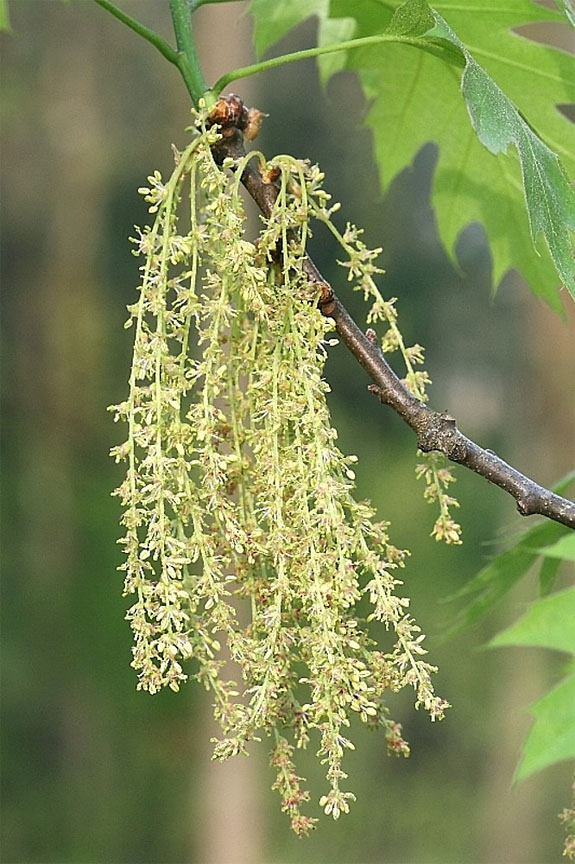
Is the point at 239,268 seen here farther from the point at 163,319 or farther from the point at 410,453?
the point at 410,453

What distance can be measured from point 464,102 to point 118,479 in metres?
7.75

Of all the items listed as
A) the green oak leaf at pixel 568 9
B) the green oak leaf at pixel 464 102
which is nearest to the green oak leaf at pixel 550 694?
the green oak leaf at pixel 464 102

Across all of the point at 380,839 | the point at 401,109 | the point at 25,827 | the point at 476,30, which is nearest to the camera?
the point at 476,30

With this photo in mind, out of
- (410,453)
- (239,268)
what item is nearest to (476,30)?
(239,268)

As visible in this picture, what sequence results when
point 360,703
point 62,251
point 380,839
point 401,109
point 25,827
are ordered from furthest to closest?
point 62,251, point 380,839, point 25,827, point 401,109, point 360,703

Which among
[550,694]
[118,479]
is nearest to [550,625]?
[550,694]

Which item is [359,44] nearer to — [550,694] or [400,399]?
[400,399]

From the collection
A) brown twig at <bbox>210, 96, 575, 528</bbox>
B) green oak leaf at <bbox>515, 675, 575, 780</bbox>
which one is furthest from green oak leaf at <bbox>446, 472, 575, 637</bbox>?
brown twig at <bbox>210, 96, 575, 528</bbox>

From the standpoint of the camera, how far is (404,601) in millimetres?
748

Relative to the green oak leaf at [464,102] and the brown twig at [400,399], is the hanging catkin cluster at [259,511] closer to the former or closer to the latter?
the brown twig at [400,399]

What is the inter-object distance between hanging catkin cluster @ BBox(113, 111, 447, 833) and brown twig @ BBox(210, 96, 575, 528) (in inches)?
1.2

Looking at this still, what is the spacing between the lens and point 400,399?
0.86 meters

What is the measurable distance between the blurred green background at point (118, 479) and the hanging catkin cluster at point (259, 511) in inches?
256

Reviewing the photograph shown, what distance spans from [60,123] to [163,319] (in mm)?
9158
